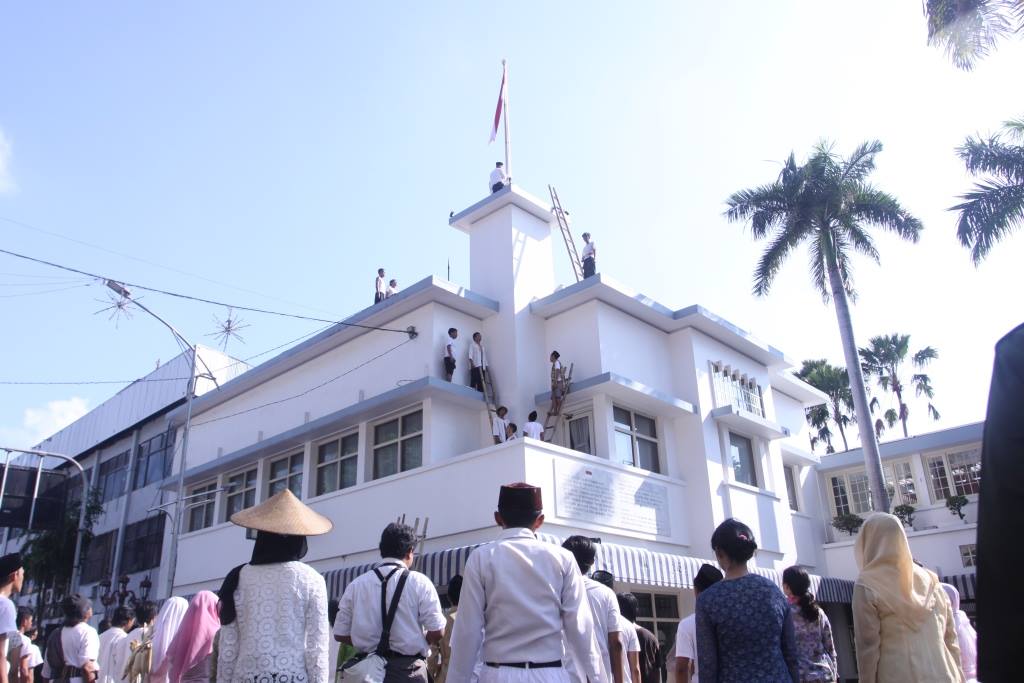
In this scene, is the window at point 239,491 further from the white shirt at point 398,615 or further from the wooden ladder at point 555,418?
the white shirt at point 398,615

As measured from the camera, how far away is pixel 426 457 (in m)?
16.2

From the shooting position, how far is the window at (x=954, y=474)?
2203cm

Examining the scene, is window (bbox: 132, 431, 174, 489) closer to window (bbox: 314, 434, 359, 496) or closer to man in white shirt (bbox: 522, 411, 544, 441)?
window (bbox: 314, 434, 359, 496)

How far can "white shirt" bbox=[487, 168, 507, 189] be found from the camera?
20398mm

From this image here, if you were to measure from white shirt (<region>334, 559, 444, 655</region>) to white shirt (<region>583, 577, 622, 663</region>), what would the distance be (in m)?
1.04

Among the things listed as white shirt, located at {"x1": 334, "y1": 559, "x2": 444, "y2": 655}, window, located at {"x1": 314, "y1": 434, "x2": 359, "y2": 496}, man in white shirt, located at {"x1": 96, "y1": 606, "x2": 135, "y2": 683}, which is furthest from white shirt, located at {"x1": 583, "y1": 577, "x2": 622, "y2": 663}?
window, located at {"x1": 314, "y1": 434, "x2": 359, "y2": 496}

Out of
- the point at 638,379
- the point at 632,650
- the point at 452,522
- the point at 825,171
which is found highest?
the point at 825,171

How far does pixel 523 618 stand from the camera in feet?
13.1

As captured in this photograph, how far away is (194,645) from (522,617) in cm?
339

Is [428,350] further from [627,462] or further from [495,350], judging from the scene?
[627,462]

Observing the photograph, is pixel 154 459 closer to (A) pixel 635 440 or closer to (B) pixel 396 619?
(A) pixel 635 440

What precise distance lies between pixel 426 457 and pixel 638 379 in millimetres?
5112

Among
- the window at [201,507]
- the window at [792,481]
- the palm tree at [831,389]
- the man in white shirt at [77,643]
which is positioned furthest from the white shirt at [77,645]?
the palm tree at [831,389]

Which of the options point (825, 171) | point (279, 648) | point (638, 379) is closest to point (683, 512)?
point (638, 379)
